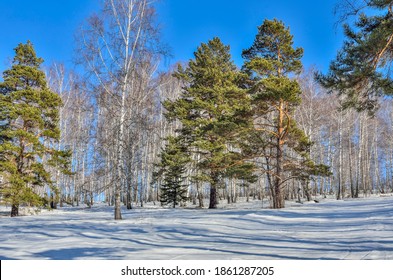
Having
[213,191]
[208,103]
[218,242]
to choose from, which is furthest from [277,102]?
[218,242]

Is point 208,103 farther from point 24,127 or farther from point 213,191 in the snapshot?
point 24,127

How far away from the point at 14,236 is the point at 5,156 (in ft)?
33.1

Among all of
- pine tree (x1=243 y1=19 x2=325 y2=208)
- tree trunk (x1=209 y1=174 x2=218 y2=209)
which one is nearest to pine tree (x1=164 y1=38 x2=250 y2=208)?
tree trunk (x1=209 y1=174 x2=218 y2=209)

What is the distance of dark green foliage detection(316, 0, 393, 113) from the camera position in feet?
26.6

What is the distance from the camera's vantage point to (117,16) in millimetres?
13234

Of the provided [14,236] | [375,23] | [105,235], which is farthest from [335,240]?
[14,236]

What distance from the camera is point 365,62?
29.5 feet

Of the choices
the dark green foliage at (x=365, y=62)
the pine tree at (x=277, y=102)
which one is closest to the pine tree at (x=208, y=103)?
the pine tree at (x=277, y=102)

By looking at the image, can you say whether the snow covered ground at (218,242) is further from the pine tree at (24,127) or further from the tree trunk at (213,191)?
the tree trunk at (213,191)

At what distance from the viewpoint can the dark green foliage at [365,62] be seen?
26.6 feet

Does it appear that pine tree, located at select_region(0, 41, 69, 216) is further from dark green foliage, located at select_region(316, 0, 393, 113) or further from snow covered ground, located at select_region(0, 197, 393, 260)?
dark green foliage, located at select_region(316, 0, 393, 113)

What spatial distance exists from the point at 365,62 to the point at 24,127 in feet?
57.6

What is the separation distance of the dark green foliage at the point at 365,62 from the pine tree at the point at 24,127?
49.2 ft

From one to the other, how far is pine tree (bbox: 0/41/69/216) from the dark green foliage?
49.2 feet
